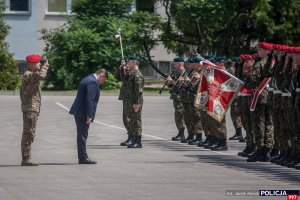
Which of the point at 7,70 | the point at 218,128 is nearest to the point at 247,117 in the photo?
the point at 218,128

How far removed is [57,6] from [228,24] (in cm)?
1329

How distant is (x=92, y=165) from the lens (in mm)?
18938

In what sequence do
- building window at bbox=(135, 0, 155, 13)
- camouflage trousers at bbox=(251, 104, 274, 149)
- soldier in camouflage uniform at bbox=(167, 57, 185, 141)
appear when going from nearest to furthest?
camouflage trousers at bbox=(251, 104, 274, 149)
soldier in camouflage uniform at bbox=(167, 57, 185, 141)
building window at bbox=(135, 0, 155, 13)

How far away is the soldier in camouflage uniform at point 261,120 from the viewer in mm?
19750

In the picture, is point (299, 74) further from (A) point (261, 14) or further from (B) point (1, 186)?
(A) point (261, 14)

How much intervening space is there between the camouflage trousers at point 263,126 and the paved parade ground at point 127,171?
1.74 feet

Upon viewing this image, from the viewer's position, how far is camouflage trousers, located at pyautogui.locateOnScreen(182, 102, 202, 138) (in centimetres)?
2412

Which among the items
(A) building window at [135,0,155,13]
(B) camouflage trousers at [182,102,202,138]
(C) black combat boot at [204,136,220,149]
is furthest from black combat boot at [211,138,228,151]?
(A) building window at [135,0,155,13]

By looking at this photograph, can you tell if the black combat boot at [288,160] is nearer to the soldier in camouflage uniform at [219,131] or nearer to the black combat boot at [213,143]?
the soldier in camouflage uniform at [219,131]

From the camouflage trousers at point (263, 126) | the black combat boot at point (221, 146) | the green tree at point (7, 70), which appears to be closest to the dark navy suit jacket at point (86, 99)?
the camouflage trousers at point (263, 126)

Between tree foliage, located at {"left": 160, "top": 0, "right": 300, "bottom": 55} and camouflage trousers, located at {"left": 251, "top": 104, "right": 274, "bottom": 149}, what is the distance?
92.9 feet

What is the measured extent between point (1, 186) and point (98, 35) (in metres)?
35.7

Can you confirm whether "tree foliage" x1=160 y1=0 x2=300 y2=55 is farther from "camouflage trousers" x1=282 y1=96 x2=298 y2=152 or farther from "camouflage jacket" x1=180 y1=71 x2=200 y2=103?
"camouflage trousers" x1=282 y1=96 x2=298 y2=152

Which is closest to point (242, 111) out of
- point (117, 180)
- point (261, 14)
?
point (117, 180)
